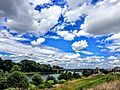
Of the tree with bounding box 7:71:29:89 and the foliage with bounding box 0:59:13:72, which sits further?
the foliage with bounding box 0:59:13:72

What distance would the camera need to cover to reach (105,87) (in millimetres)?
20188

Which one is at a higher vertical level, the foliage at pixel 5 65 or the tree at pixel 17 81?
the foliage at pixel 5 65

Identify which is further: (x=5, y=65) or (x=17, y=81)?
(x=5, y=65)

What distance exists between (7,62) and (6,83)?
113 metres

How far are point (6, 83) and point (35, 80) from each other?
1388cm

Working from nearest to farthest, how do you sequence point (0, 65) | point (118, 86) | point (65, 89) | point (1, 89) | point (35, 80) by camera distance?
point (118, 86) → point (65, 89) → point (1, 89) → point (35, 80) → point (0, 65)

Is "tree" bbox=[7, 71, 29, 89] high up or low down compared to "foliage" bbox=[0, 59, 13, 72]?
down

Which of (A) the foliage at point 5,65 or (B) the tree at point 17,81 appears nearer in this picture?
(B) the tree at point 17,81

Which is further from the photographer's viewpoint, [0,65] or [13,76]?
[0,65]

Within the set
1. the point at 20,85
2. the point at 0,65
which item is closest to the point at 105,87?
the point at 20,85

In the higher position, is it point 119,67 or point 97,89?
point 119,67

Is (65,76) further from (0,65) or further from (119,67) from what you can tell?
(0,65)

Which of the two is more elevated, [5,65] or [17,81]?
[5,65]

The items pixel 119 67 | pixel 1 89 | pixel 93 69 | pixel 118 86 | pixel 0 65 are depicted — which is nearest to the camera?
pixel 118 86
